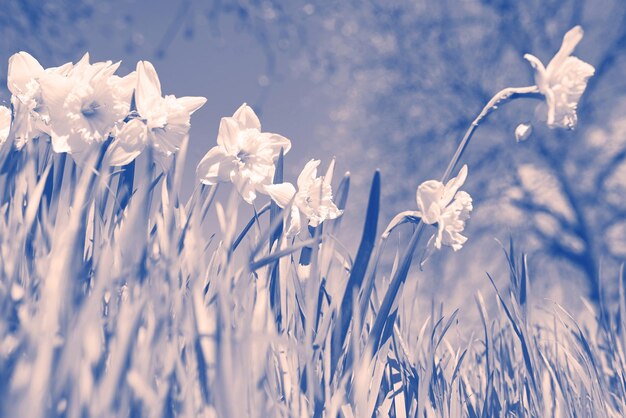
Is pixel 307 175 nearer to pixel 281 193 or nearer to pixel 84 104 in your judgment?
pixel 281 193

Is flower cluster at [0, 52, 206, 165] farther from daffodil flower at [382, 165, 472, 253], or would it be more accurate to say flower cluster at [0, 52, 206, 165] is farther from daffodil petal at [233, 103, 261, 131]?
daffodil flower at [382, 165, 472, 253]

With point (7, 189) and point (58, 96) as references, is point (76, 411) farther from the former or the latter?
point (58, 96)

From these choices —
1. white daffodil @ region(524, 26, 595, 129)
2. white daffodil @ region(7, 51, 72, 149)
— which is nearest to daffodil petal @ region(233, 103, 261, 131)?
white daffodil @ region(7, 51, 72, 149)

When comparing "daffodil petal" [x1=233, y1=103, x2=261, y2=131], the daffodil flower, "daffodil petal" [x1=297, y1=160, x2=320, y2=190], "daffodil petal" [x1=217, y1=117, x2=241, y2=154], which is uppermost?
"daffodil petal" [x1=233, y1=103, x2=261, y2=131]

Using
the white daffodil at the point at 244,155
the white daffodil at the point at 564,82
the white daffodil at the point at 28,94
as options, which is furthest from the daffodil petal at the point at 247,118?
the white daffodil at the point at 564,82

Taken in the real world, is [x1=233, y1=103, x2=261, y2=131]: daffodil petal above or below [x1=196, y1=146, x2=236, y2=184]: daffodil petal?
above

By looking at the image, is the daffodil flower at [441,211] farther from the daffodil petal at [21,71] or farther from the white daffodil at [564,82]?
the daffodil petal at [21,71]

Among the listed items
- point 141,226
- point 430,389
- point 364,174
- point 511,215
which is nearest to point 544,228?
point 511,215

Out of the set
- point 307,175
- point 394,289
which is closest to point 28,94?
point 307,175
